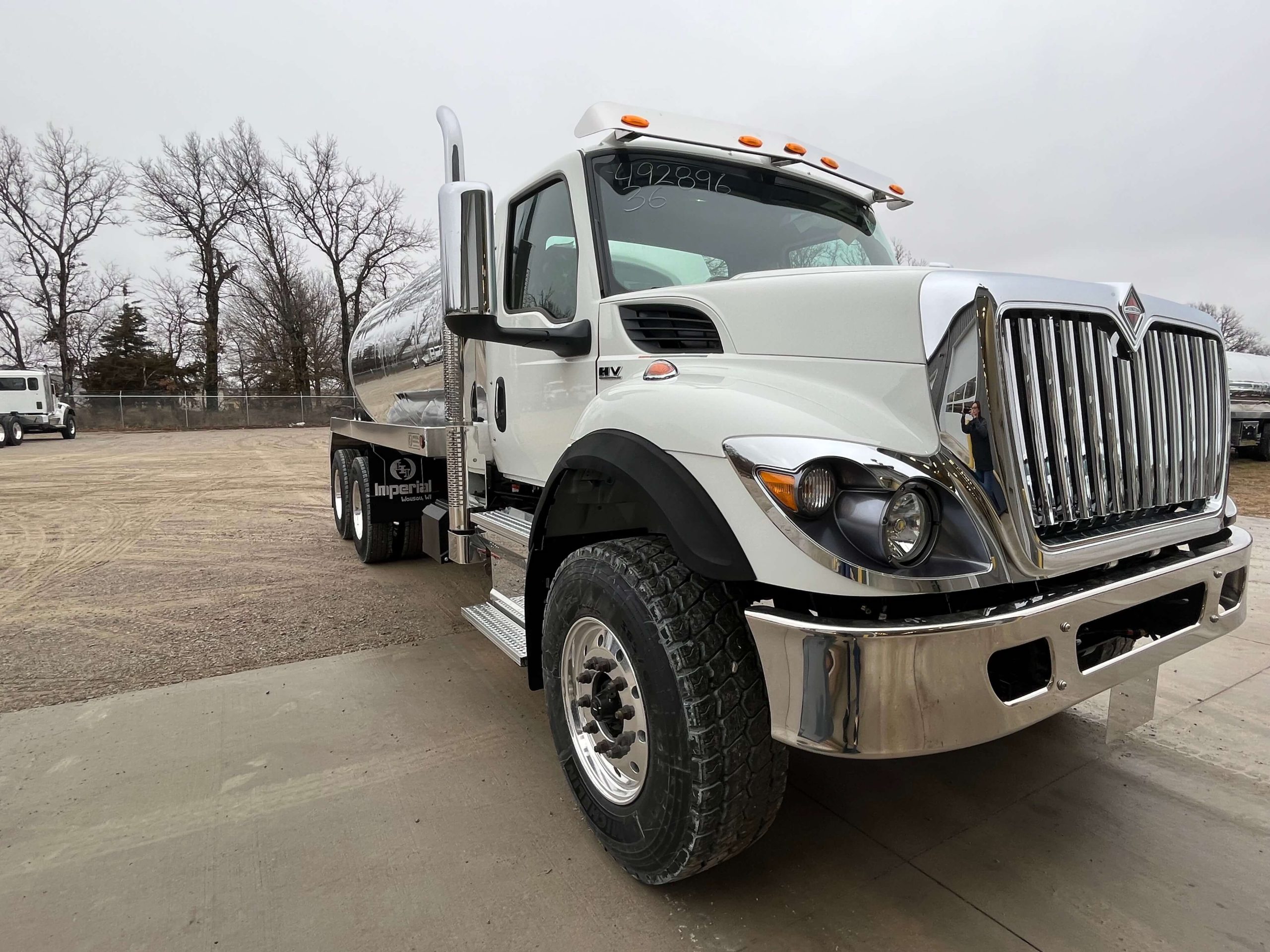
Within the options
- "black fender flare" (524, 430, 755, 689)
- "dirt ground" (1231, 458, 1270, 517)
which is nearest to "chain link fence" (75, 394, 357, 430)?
"dirt ground" (1231, 458, 1270, 517)

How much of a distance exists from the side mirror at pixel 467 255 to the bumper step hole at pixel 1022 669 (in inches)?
75.7

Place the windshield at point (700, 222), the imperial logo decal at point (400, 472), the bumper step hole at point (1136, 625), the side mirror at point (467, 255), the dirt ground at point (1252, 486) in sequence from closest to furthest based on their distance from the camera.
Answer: the bumper step hole at point (1136, 625) < the side mirror at point (467, 255) < the windshield at point (700, 222) < the imperial logo decal at point (400, 472) < the dirt ground at point (1252, 486)

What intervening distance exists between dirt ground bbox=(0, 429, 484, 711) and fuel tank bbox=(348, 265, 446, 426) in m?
1.33

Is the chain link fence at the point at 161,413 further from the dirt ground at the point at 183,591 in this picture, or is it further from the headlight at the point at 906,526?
the headlight at the point at 906,526

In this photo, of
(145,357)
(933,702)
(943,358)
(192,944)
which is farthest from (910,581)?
(145,357)

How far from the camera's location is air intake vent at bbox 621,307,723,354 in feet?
8.00

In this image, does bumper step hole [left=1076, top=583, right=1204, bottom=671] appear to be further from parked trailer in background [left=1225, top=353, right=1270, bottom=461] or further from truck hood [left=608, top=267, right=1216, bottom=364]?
parked trailer in background [left=1225, top=353, right=1270, bottom=461]

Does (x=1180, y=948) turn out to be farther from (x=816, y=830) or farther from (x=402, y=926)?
(x=402, y=926)

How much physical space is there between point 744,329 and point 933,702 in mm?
1197

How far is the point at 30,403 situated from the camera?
83.6 ft

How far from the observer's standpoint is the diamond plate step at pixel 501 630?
298 cm

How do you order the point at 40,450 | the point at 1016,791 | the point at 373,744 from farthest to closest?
the point at 40,450
the point at 373,744
the point at 1016,791

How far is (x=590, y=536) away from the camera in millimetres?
2750

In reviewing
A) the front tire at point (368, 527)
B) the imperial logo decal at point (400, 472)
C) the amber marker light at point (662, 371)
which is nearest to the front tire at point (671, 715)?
the amber marker light at point (662, 371)
